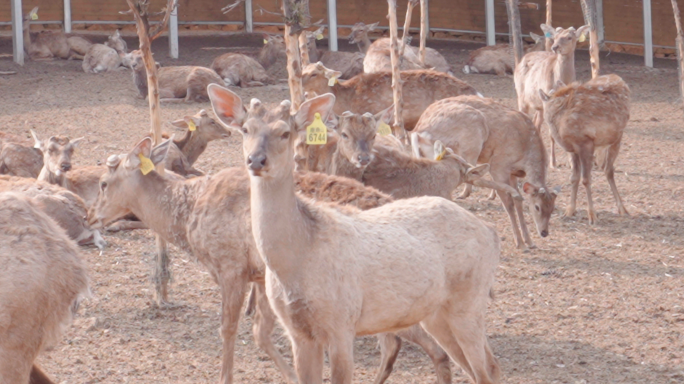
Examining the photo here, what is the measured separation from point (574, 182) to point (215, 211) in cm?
593

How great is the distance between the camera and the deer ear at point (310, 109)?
5.04 meters

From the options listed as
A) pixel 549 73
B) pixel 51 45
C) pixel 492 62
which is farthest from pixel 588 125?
pixel 51 45

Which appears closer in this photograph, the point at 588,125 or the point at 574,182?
the point at 588,125

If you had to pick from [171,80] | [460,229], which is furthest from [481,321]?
[171,80]

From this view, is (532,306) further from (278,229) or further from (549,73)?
(549,73)

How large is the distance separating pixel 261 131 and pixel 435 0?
19.5 m

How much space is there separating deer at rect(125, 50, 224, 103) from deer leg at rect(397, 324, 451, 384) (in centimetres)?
1106

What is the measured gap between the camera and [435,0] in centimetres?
2347

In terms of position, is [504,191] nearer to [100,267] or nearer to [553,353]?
[553,353]

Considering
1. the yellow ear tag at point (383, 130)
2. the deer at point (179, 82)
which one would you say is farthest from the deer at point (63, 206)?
the deer at point (179, 82)

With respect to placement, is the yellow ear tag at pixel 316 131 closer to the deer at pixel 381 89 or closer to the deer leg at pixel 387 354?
the deer leg at pixel 387 354

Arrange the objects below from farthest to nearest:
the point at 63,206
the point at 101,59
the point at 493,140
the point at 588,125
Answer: the point at 101,59 → the point at 588,125 → the point at 493,140 → the point at 63,206

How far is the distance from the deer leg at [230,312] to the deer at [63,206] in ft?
10.7

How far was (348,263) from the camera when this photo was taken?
4828 mm
